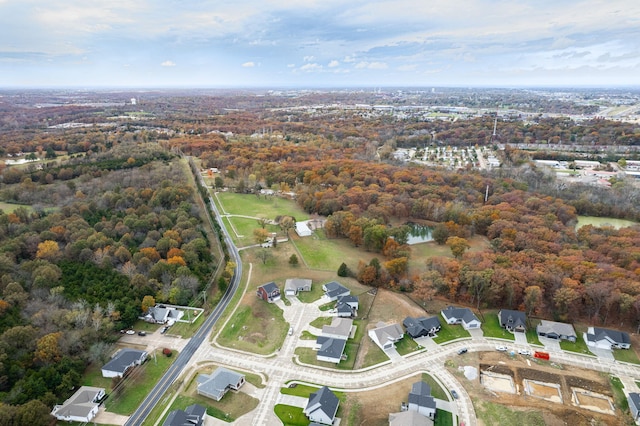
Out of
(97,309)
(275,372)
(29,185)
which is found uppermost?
(29,185)

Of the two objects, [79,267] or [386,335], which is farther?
[79,267]

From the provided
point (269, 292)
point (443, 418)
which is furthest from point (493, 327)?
point (269, 292)

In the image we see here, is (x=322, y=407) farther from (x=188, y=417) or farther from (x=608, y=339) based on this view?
(x=608, y=339)

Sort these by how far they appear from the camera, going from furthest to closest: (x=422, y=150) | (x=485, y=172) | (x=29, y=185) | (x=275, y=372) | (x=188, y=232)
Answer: (x=422, y=150), (x=485, y=172), (x=29, y=185), (x=188, y=232), (x=275, y=372)

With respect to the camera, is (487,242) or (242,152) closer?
(487,242)

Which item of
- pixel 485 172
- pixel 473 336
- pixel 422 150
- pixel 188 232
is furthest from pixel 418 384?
pixel 422 150

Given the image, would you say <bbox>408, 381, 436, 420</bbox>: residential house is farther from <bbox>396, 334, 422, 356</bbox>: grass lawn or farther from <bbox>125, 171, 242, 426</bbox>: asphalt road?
<bbox>125, 171, 242, 426</bbox>: asphalt road

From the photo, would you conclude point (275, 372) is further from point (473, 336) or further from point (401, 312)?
point (473, 336)

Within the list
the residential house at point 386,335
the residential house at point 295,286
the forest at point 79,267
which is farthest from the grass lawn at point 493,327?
the forest at point 79,267
